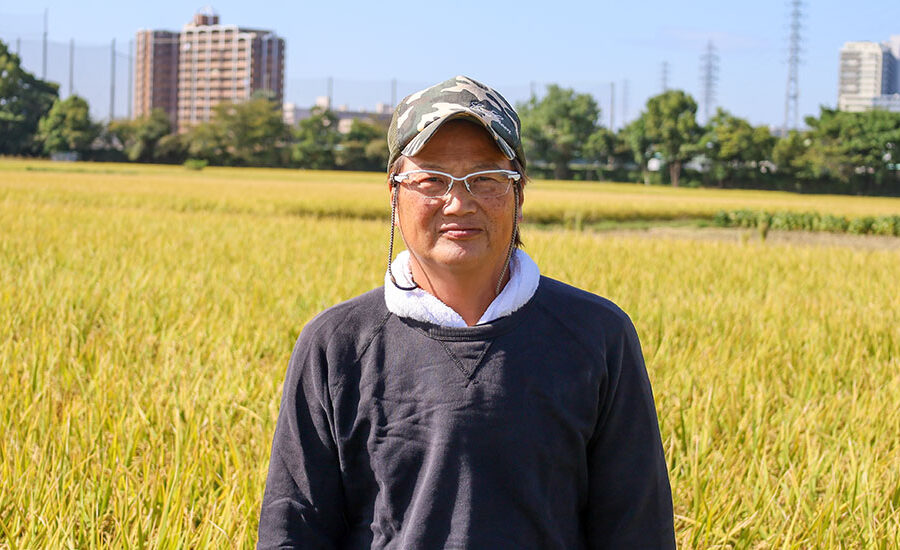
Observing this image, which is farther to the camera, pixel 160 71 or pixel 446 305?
pixel 160 71

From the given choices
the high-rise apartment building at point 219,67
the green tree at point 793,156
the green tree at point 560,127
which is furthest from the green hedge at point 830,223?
the high-rise apartment building at point 219,67

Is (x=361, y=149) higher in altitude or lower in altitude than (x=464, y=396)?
higher

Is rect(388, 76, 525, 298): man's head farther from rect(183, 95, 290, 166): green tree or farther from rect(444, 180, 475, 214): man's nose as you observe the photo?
rect(183, 95, 290, 166): green tree

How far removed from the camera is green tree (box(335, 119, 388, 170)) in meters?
50.8

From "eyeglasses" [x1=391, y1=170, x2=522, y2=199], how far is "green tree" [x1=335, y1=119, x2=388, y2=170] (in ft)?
161

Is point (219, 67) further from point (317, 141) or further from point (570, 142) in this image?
point (570, 142)

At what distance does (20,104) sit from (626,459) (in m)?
58.2

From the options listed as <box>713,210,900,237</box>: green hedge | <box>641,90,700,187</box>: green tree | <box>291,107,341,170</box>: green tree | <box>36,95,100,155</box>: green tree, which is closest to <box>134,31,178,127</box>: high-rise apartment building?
<box>36,95,100,155</box>: green tree

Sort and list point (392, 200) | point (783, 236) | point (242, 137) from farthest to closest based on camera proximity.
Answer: point (242, 137)
point (783, 236)
point (392, 200)

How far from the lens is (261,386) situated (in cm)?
311

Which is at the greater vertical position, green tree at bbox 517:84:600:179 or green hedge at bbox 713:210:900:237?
green tree at bbox 517:84:600:179

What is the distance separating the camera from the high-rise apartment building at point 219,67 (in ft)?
315

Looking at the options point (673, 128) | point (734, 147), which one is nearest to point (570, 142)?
point (673, 128)

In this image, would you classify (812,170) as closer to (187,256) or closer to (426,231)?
(187,256)
